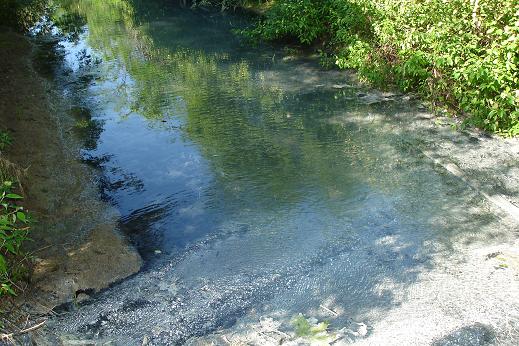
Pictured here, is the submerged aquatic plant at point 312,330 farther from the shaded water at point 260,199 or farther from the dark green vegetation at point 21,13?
the dark green vegetation at point 21,13

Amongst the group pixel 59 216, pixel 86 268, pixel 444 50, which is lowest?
pixel 86 268

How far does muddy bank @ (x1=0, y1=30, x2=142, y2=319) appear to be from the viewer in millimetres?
4406

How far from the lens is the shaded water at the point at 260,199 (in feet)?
13.7

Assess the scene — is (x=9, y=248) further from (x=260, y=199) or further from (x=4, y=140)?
(x=4, y=140)

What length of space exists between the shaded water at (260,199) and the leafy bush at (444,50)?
0.56 m

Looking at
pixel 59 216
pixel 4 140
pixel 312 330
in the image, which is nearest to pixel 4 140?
pixel 4 140

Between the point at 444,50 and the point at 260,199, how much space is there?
3.63 m

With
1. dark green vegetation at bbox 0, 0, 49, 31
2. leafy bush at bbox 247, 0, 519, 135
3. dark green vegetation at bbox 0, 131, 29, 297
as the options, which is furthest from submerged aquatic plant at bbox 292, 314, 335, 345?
dark green vegetation at bbox 0, 0, 49, 31

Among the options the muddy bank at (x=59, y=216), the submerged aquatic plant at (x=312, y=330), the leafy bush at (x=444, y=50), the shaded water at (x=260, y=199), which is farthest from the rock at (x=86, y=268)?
the leafy bush at (x=444, y=50)

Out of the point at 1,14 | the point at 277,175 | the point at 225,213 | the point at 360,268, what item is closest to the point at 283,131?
the point at 277,175

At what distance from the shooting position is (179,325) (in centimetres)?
396

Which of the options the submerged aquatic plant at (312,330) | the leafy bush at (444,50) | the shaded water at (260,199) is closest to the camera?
the submerged aquatic plant at (312,330)

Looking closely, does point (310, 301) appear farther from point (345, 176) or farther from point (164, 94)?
point (164, 94)

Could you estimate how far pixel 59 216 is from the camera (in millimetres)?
5410
